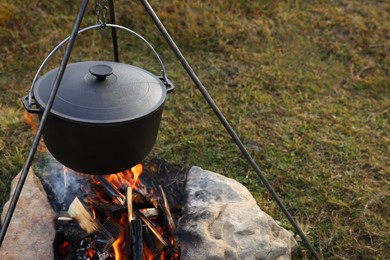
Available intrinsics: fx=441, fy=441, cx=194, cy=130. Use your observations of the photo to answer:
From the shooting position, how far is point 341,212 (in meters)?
3.17

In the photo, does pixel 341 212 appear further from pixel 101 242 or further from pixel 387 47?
pixel 387 47

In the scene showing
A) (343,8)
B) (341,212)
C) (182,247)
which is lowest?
(341,212)

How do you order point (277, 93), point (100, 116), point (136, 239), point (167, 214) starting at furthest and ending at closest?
point (277, 93) → point (167, 214) → point (136, 239) → point (100, 116)

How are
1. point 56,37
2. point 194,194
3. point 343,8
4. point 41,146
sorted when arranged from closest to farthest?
point 194,194
point 41,146
point 56,37
point 343,8

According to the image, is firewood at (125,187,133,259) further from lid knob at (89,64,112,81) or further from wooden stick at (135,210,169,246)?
lid knob at (89,64,112,81)

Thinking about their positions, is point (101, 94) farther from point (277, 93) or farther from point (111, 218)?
point (277, 93)

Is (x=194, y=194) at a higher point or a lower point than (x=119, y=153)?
lower

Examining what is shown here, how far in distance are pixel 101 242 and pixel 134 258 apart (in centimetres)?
21

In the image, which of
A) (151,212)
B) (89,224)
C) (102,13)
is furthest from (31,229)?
(102,13)

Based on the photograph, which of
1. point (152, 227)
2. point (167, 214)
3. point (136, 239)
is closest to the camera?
point (136, 239)

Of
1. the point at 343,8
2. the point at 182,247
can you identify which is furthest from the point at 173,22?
the point at 182,247

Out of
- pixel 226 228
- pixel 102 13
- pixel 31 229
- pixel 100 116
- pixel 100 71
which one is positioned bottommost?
pixel 31 229

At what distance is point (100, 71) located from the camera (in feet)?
6.70

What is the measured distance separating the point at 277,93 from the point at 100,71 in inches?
103
